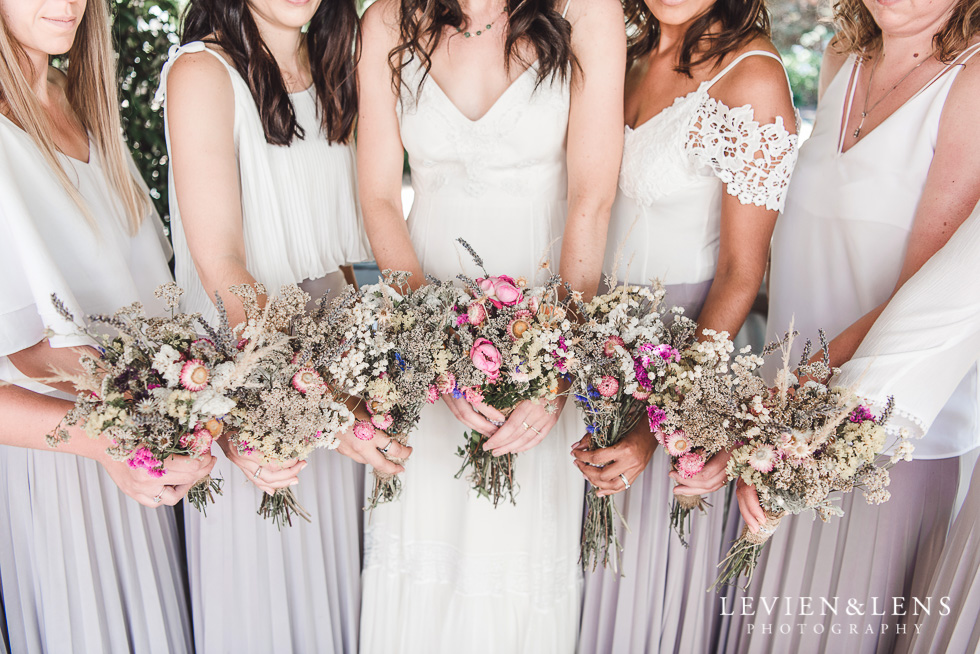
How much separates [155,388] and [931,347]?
6.06 ft

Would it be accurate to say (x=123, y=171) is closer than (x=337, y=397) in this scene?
No

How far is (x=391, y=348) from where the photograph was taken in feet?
5.73

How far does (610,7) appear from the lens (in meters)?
A: 1.99

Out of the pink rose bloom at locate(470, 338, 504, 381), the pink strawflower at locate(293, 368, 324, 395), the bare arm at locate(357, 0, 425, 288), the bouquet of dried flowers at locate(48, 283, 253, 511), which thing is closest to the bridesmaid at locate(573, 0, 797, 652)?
the pink rose bloom at locate(470, 338, 504, 381)

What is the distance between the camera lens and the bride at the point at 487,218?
2.03 m

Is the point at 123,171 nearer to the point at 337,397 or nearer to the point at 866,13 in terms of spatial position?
the point at 337,397

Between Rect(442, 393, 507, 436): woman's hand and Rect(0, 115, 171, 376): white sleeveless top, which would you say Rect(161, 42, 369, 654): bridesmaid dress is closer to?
Rect(0, 115, 171, 376): white sleeveless top

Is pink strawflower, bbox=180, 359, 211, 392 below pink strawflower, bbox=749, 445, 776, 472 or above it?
above

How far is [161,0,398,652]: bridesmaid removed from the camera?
194 cm

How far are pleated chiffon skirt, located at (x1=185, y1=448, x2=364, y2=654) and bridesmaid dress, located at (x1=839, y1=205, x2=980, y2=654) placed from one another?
5.61ft

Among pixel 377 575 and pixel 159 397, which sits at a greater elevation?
pixel 159 397

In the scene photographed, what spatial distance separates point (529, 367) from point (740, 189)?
843 millimetres

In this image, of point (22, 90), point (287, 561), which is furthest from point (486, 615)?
point (22, 90)

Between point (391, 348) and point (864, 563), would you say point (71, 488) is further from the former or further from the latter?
point (864, 563)
